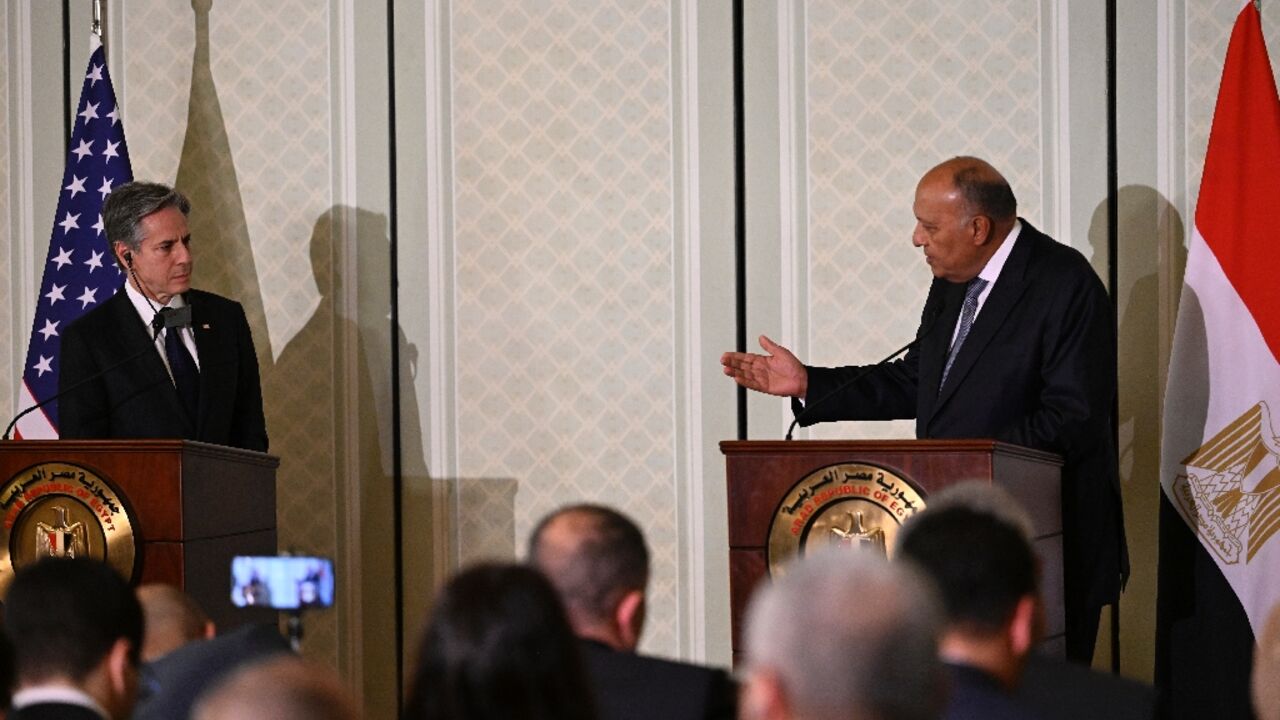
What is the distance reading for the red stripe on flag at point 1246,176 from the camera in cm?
517

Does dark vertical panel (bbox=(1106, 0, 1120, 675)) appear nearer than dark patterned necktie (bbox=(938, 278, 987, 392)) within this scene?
No

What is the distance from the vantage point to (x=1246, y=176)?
5250 mm

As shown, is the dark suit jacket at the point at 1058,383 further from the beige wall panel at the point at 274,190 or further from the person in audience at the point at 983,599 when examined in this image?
the beige wall panel at the point at 274,190

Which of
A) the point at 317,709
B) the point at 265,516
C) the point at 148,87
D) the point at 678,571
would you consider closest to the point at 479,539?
the point at 678,571

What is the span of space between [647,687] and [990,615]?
0.54 meters

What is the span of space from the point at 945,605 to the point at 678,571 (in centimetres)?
365

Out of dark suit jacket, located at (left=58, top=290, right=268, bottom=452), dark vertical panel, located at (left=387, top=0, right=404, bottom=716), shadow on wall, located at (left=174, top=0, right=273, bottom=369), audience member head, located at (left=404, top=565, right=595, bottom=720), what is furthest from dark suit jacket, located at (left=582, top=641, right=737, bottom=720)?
shadow on wall, located at (left=174, top=0, right=273, bottom=369)

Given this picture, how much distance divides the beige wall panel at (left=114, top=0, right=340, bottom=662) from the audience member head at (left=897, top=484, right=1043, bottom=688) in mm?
3989

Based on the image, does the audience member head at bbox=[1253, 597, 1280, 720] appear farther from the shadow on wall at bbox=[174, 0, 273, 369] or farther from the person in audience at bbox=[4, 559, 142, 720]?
the shadow on wall at bbox=[174, 0, 273, 369]

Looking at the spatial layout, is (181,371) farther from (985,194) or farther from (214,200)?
(985,194)

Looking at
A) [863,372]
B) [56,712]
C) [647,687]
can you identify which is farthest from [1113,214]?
[56,712]

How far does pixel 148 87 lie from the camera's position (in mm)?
6258

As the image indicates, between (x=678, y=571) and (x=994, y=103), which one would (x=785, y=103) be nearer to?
(x=994, y=103)

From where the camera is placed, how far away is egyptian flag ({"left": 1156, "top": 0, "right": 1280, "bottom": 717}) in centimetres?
→ 509
